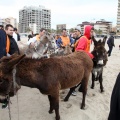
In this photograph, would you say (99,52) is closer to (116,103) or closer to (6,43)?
(6,43)

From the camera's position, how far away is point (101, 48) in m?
6.06

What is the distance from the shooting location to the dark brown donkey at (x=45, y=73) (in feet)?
11.4

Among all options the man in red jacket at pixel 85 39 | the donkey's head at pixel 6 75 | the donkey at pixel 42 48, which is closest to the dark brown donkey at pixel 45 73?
the donkey's head at pixel 6 75

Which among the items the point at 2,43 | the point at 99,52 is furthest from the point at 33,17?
the point at 2,43

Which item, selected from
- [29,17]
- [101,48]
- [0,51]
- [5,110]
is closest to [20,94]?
[5,110]

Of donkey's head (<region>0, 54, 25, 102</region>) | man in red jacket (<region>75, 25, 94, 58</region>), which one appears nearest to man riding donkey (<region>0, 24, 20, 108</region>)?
donkey's head (<region>0, 54, 25, 102</region>)

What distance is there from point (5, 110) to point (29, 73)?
5.79 ft

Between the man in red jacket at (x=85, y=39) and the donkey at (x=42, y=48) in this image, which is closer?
the man in red jacket at (x=85, y=39)

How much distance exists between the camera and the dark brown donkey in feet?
11.4

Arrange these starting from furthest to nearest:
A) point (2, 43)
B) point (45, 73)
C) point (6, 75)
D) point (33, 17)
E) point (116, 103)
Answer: point (33, 17)
point (2, 43)
point (45, 73)
point (6, 75)
point (116, 103)

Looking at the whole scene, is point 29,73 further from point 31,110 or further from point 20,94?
point 20,94

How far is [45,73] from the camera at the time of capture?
3.98 m

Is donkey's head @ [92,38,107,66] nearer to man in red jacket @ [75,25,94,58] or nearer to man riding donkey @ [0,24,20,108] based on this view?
man in red jacket @ [75,25,94,58]

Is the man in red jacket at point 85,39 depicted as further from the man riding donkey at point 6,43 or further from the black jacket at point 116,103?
the black jacket at point 116,103
